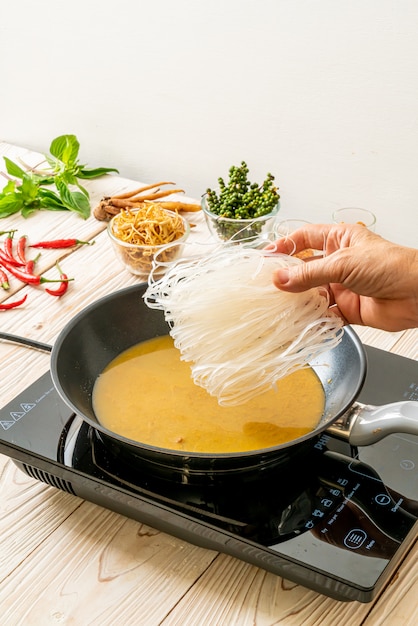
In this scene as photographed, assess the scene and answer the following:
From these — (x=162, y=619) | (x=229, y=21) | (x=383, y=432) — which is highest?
(x=229, y=21)

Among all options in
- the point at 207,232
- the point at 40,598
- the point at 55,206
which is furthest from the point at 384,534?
the point at 55,206

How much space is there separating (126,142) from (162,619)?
1.91m

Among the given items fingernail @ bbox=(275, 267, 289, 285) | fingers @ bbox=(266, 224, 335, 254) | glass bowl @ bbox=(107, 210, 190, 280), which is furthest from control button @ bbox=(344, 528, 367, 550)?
glass bowl @ bbox=(107, 210, 190, 280)

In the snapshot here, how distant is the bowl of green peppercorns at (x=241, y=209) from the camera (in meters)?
1.83

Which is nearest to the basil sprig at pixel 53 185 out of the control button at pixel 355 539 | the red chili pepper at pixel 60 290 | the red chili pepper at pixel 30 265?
the red chili pepper at pixel 30 265

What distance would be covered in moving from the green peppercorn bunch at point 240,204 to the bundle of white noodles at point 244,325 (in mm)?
585

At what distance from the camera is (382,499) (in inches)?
41.8

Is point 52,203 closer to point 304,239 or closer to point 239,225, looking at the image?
point 239,225

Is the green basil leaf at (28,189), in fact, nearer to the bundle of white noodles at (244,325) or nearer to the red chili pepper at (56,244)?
the red chili pepper at (56,244)

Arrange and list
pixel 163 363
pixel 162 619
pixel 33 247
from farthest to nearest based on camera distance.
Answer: pixel 33 247
pixel 163 363
pixel 162 619

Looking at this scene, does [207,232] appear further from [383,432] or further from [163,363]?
[383,432]

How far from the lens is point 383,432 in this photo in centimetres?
108

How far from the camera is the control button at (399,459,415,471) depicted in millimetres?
1124

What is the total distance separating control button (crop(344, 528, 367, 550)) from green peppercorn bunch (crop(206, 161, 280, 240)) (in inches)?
38.5
